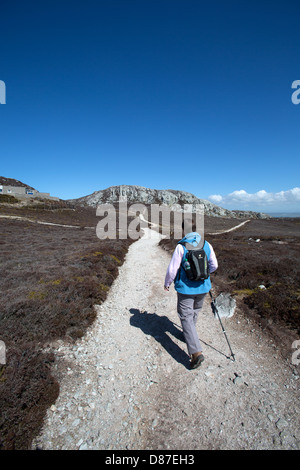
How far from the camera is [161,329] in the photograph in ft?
21.8

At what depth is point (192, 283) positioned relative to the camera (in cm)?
485

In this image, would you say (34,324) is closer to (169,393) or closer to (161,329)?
(161,329)

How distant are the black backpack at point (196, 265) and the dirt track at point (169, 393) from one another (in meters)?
2.31

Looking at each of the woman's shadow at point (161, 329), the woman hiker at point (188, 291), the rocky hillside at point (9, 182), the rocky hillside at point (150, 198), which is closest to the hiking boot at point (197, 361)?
the woman hiker at point (188, 291)

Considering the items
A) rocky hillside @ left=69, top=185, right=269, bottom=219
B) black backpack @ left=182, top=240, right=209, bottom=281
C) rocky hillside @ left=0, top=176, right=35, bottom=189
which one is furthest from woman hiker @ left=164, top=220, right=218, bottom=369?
rocky hillside @ left=69, top=185, right=269, bottom=219

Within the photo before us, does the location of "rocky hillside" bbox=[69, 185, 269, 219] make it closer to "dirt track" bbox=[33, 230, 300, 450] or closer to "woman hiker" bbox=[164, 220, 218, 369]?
"dirt track" bbox=[33, 230, 300, 450]

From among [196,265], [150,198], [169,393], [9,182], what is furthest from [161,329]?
[150,198]

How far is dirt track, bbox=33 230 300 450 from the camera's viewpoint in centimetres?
326

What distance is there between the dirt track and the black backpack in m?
2.31

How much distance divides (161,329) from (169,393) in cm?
252

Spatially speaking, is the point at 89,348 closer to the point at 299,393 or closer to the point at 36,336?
the point at 36,336

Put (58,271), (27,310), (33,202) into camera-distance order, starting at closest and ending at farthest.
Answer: (27,310)
(58,271)
(33,202)
